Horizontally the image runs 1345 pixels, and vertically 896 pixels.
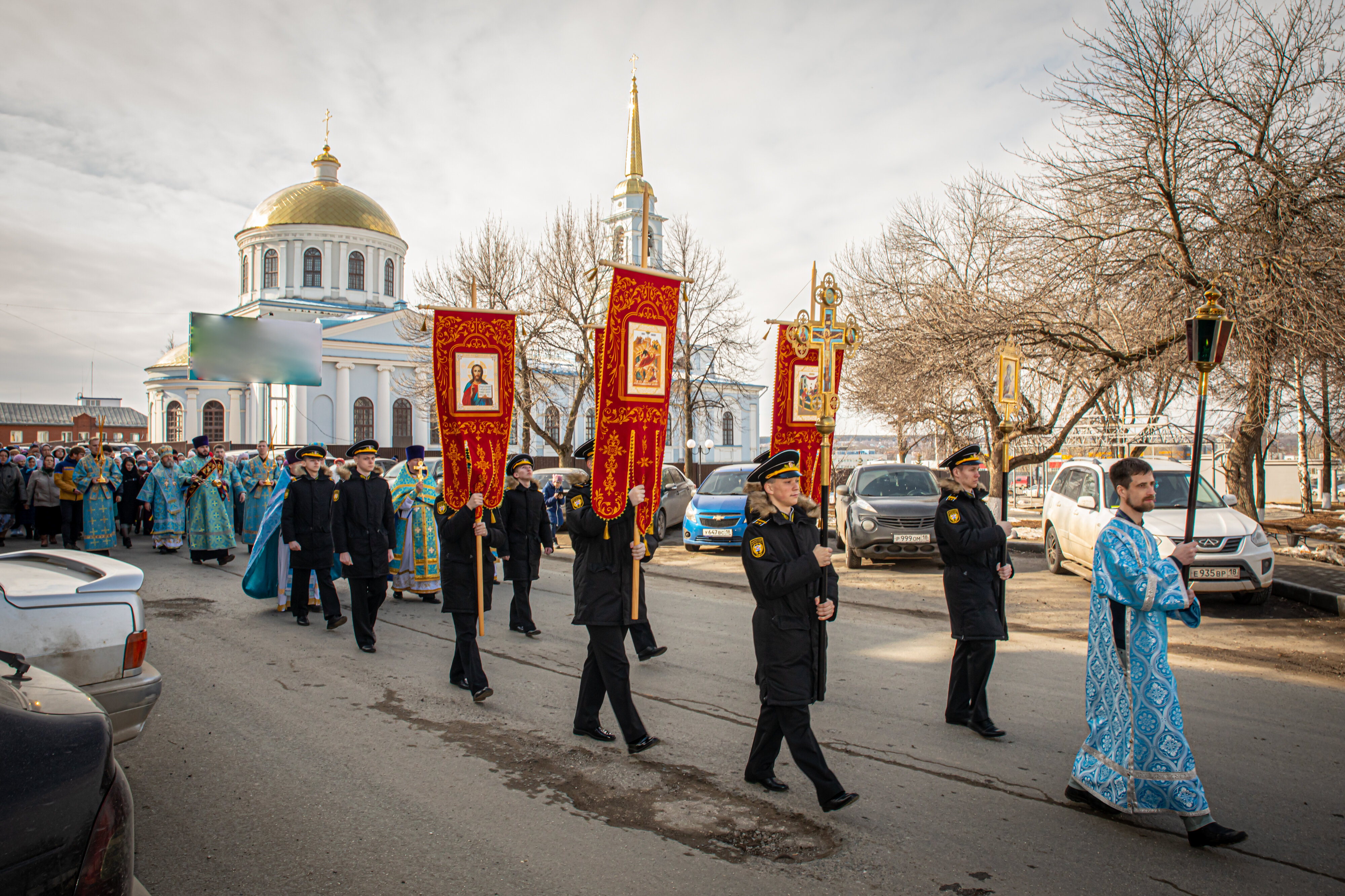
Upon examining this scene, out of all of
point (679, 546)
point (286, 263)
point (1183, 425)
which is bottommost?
point (679, 546)

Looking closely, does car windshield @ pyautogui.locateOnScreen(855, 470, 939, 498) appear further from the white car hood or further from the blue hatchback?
the white car hood

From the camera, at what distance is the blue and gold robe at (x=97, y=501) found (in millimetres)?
14688

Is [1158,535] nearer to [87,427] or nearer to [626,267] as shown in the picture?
[626,267]

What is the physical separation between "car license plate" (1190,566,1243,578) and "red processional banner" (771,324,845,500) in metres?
4.55

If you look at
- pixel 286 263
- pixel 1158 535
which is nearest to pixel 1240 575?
pixel 1158 535

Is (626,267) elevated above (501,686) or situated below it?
above

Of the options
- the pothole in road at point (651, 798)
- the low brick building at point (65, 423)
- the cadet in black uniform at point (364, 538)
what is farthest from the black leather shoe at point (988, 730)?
the low brick building at point (65, 423)

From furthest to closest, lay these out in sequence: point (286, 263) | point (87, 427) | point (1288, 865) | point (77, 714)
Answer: point (87, 427), point (286, 263), point (1288, 865), point (77, 714)

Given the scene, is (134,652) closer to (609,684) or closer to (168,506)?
(609,684)

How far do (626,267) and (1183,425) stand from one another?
1953 cm

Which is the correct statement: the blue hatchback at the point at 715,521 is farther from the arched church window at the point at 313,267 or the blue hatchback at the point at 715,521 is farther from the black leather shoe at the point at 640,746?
the arched church window at the point at 313,267

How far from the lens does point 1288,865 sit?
3.41 m

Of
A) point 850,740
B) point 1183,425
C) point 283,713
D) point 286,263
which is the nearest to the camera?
point 850,740

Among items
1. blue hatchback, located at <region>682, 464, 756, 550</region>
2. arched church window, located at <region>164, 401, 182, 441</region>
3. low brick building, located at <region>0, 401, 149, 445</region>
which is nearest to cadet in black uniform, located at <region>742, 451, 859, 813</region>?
blue hatchback, located at <region>682, 464, 756, 550</region>
